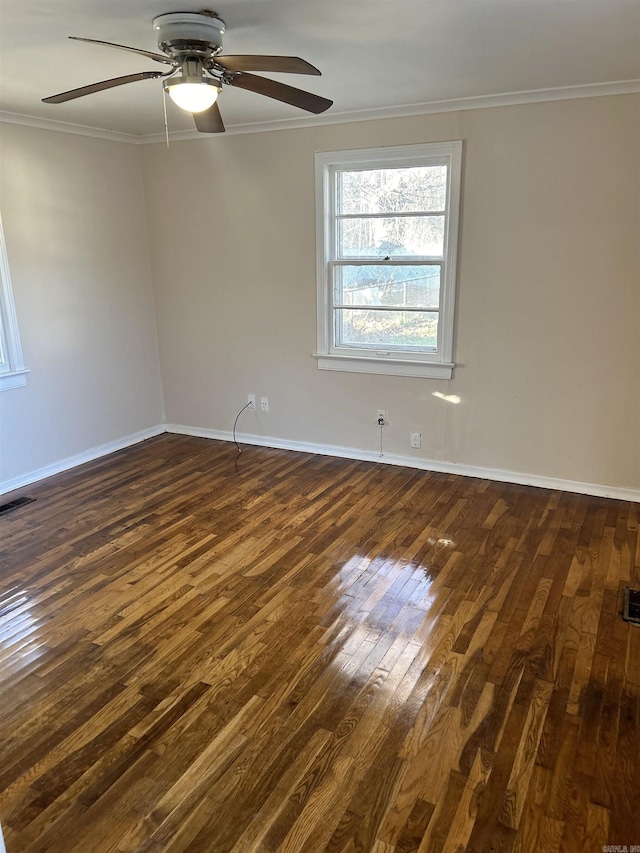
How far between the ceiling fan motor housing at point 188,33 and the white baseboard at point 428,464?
2978 millimetres

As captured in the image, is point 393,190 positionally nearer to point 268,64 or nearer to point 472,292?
point 472,292

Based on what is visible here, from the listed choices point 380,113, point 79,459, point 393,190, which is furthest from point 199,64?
point 79,459

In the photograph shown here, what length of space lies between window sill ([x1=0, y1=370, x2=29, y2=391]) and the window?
85.3 inches

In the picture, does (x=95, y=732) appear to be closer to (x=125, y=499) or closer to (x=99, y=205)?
(x=125, y=499)

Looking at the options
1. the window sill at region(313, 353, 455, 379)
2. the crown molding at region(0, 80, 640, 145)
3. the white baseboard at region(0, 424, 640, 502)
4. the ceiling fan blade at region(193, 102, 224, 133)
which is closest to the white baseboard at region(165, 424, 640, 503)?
the white baseboard at region(0, 424, 640, 502)

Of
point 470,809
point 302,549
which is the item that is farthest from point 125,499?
point 470,809

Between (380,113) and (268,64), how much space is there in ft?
6.56

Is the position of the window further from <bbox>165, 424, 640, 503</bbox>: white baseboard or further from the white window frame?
the white window frame

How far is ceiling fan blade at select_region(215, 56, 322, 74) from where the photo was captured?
83.9 inches

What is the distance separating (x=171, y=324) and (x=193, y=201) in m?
1.06

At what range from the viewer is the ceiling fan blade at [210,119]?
2648mm

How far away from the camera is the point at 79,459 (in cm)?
468

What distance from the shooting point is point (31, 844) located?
164cm

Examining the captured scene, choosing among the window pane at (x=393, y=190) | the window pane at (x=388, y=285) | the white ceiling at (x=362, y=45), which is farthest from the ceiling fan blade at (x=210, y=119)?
the window pane at (x=388, y=285)
